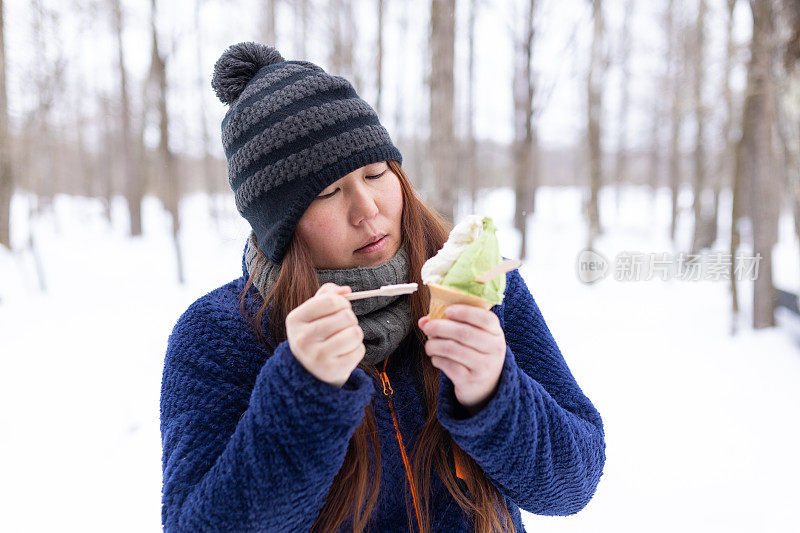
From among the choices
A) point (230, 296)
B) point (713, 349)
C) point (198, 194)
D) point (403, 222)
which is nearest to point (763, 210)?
point (713, 349)

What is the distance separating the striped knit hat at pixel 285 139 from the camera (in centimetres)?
129

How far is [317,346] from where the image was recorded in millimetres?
993

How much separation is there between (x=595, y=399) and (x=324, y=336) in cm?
421

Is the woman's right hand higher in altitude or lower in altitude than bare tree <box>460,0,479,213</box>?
lower

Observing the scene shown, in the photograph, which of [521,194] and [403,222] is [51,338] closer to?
[403,222]

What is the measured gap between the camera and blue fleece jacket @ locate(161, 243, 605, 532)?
3.29 feet

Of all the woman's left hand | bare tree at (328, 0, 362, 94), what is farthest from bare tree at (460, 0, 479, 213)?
the woman's left hand

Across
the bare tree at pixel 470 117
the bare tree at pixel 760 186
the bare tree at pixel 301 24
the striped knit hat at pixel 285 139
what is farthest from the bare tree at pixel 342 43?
the striped knit hat at pixel 285 139

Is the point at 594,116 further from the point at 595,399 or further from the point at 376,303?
the point at 376,303

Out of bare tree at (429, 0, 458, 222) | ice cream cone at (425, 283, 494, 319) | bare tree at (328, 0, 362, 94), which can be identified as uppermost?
bare tree at (328, 0, 362, 94)

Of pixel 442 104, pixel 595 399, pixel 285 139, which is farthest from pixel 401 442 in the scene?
pixel 442 104

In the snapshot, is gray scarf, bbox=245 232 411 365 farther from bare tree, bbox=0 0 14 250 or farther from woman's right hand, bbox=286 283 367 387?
bare tree, bbox=0 0 14 250

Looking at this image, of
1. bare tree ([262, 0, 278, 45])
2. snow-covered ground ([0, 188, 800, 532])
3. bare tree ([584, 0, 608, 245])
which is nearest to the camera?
snow-covered ground ([0, 188, 800, 532])

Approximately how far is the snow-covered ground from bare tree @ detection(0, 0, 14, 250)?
4.23 ft
